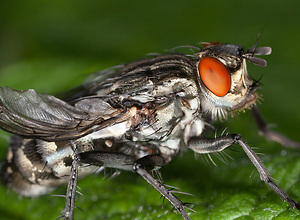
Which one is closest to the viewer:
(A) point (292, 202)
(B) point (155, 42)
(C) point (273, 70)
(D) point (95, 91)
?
(A) point (292, 202)

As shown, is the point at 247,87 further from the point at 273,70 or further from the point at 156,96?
the point at 273,70

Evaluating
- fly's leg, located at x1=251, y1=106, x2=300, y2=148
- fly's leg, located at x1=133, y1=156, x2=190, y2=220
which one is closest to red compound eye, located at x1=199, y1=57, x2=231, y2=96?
fly's leg, located at x1=133, y1=156, x2=190, y2=220

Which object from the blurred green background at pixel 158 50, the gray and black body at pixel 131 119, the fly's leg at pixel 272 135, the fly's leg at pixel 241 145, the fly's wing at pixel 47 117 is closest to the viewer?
the fly's leg at pixel 241 145

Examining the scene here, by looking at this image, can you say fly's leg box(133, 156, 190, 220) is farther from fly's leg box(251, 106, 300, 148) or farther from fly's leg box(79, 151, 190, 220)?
fly's leg box(251, 106, 300, 148)

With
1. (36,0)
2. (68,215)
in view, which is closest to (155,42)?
(36,0)

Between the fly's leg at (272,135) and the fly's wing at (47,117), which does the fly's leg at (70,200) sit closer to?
the fly's wing at (47,117)

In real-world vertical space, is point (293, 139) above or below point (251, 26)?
below

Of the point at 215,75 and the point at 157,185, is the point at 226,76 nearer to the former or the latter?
the point at 215,75

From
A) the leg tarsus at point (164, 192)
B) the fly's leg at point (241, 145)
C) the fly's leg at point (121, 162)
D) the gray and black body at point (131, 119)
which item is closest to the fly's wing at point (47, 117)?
the gray and black body at point (131, 119)
